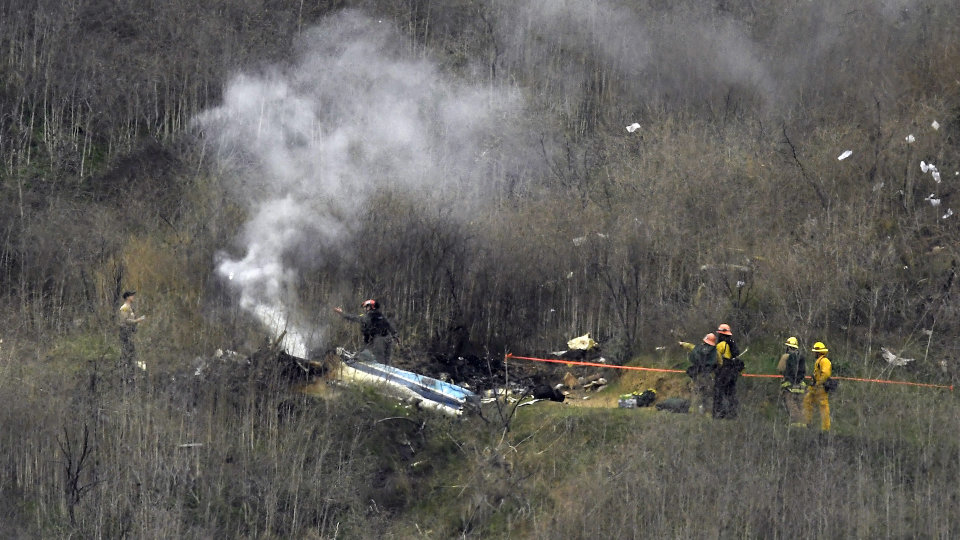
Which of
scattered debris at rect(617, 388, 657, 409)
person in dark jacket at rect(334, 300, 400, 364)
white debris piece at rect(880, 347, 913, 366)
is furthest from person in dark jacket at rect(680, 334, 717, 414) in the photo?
person in dark jacket at rect(334, 300, 400, 364)

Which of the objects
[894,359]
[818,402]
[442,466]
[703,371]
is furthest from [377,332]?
[894,359]

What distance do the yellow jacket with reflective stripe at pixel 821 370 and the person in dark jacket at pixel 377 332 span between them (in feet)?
17.2

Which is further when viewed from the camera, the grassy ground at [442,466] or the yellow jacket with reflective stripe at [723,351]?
the yellow jacket with reflective stripe at [723,351]

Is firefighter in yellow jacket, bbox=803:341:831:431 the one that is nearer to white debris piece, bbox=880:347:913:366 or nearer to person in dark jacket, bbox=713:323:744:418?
person in dark jacket, bbox=713:323:744:418

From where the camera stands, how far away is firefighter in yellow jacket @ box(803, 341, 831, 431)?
14555 millimetres

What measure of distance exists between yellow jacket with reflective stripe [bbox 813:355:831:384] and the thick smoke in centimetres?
724

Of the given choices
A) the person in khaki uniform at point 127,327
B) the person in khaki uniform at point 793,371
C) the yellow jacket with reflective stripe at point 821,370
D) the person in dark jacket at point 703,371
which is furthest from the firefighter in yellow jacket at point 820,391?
the person in khaki uniform at point 127,327

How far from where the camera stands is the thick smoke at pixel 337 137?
18828 millimetres

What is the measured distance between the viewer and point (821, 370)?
14547 mm

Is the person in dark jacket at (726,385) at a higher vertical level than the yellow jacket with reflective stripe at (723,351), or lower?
lower

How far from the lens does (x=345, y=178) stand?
20406mm

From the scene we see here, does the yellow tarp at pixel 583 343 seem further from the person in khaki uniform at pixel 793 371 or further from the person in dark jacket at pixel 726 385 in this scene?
the person in khaki uniform at pixel 793 371

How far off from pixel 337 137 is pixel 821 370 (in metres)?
9.90

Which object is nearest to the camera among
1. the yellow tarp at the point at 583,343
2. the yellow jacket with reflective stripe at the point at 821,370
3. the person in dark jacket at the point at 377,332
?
the yellow jacket with reflective stripe at the point at 821,370
